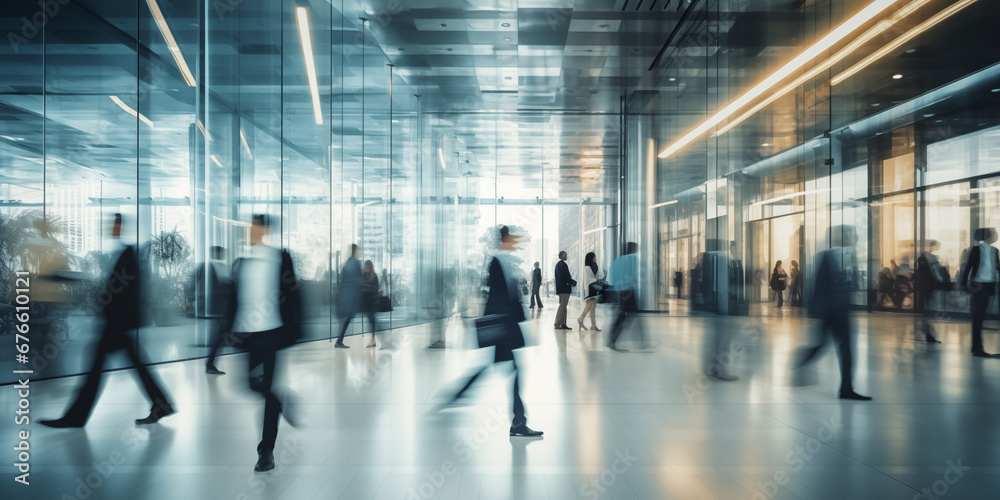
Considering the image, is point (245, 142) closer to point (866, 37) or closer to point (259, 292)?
point (259, 292)

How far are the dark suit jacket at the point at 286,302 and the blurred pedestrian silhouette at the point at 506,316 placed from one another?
1383 mm

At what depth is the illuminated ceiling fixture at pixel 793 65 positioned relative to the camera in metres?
6.68

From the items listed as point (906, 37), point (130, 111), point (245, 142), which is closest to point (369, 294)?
point (245, 142)

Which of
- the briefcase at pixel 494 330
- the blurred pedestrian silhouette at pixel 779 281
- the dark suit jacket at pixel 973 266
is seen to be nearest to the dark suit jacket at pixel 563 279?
the dark suit jacket at pixel 973 266

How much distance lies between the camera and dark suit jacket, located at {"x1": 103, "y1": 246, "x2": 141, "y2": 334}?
13.4 feet

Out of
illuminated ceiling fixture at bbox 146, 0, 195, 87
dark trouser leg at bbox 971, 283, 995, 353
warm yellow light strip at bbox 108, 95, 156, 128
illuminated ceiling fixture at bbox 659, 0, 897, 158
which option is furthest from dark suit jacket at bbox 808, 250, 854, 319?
illuminated ceiling fixture at bbox 146, 0, 195, 87

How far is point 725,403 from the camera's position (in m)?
5.04

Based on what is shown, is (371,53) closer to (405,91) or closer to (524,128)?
(405,91)

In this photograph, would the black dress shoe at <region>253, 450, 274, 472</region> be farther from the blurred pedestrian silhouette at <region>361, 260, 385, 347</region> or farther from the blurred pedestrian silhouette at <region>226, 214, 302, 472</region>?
the blurred pedestrian silhouette at <region>361, 260, 385, 347</region>

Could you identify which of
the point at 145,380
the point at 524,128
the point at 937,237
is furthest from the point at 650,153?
the point at 145,380

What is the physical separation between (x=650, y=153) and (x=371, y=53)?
350 inches

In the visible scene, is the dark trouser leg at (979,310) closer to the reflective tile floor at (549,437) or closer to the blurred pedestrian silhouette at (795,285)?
the reflective tile floor at (549,437)

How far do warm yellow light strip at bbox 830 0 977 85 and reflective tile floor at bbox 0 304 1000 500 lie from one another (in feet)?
16.1

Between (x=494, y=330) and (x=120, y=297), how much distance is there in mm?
3132
